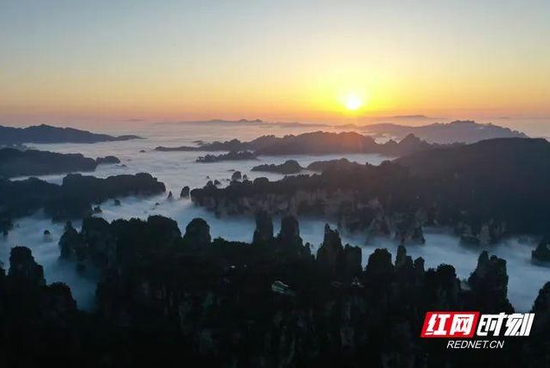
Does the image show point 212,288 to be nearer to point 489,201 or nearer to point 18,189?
point 489,201

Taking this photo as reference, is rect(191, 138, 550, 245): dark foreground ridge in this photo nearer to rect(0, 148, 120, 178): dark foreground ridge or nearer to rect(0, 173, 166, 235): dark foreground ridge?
rect(0, 173, 166, 235): dark foreground ridge

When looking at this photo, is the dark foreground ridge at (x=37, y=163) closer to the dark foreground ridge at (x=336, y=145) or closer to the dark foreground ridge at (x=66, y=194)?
the dark foreground ridge at (x=66, y=194)

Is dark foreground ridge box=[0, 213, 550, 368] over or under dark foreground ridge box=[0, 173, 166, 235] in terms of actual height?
under

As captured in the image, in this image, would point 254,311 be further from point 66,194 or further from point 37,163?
point 37,163

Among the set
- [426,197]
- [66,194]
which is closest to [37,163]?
[66,194]

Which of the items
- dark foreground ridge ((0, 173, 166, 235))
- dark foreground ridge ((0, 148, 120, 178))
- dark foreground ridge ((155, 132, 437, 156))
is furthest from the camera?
dark foreground ridge ((155, 132, 437, 156))

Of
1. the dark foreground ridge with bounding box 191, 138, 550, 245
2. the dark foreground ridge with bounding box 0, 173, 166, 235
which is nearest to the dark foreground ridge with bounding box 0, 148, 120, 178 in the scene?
the dark foreground ridge with bounding box 0, 173, 166, 235

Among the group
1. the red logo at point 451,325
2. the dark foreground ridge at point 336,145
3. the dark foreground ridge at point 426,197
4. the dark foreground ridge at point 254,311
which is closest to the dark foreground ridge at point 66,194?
the dark foreground ridge at point 426,197
